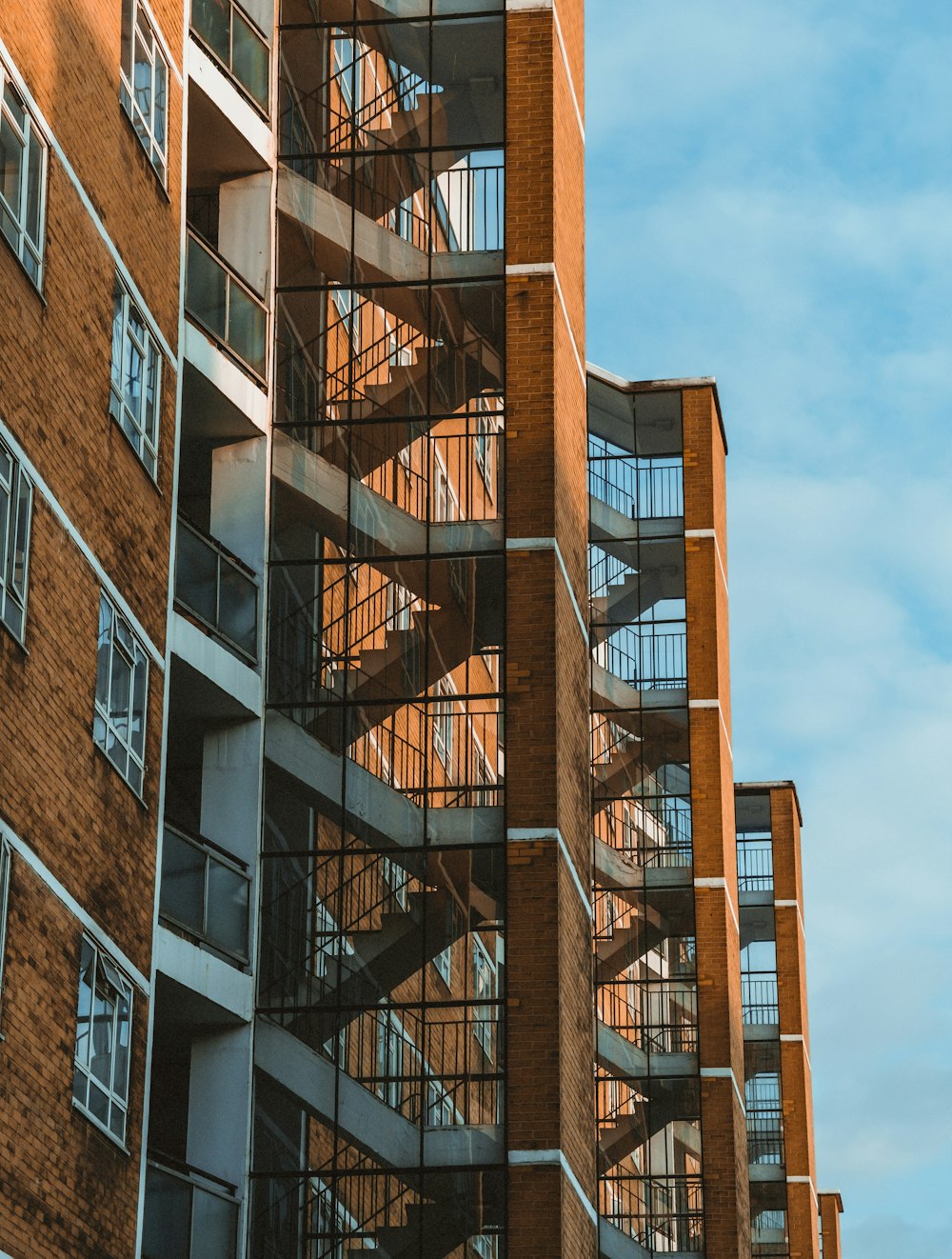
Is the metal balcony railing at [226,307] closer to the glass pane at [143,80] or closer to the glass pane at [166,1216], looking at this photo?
the glass pane at [143,80]

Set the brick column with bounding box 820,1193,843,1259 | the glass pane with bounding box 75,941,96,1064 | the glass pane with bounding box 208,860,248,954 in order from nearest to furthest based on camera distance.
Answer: the glass pane with bounding box 75,941,96,1064 < the glass pane with bounding box 208,860,248,954 < the brick column with bounding box 820,1193,843,1259

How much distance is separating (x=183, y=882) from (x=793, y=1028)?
118 feet

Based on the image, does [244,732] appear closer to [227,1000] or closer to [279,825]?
[279,825]

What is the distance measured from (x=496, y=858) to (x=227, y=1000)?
3701 millimetres

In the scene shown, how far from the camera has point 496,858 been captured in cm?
2838

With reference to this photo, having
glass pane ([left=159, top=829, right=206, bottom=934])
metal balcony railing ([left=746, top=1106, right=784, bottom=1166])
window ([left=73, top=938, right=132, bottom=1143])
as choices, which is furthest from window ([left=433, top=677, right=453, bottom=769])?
metal balcony railing ([left=746, top=1106, right=784, bottom=1166])

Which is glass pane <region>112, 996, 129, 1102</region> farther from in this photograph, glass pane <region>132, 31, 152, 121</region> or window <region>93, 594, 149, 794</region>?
glass pane <region>132, 31, 152, 121</region>

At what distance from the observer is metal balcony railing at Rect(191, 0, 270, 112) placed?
29.2m

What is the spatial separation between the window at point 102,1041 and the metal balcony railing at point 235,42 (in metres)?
12.2

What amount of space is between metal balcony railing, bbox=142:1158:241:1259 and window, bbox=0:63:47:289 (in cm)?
914

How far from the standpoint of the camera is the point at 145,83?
2566cm

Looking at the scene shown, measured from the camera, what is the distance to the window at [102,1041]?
21297mm

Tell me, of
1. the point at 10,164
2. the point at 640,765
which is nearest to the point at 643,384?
the point at 640,765

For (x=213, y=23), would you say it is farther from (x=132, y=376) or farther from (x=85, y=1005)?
(x=85, y=1005)
